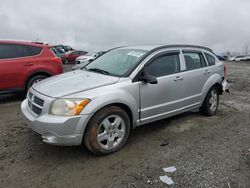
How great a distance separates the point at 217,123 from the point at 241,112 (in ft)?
4.12

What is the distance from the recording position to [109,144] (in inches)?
138

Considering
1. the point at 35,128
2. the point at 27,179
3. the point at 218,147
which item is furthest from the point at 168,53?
the point at 27,179

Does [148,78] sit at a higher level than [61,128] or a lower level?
higher

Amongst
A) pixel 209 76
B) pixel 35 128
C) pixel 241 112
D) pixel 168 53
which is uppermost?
pixel 168 53

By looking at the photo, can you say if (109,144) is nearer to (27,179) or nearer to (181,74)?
(27,179)

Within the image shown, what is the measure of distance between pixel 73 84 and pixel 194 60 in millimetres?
2718

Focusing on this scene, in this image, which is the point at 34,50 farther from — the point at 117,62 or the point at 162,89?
the point at 162,89

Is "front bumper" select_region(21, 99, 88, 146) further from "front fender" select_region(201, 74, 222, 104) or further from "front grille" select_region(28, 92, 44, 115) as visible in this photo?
"front fender" select_region(201, 74, 222, 104)

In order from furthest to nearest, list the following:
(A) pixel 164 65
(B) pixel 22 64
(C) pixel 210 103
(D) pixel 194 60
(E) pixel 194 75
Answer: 1. (B) pixel 22 64
2. (C) pixel 210 103
3. (D) pixel 194 60
4. (E) pixel 194 75
5. (A) pixel 164 65

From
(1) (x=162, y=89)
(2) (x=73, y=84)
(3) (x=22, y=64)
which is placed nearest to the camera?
(2) (x=73, y=84)

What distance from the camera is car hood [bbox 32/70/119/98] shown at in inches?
131

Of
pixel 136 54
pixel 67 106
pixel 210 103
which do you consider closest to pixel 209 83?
pixel 210 103

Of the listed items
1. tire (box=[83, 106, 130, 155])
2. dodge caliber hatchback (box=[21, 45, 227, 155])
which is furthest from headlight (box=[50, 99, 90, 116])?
tire (box=[83, 106, 130, 155])

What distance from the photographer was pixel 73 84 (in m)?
3.56
